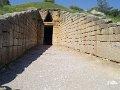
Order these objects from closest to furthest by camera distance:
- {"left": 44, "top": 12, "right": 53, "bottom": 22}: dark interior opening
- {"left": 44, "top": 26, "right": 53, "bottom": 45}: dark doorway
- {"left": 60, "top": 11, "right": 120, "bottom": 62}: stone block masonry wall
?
{"left": 60, "top": 11, "right": 120, "bottom": 62}: stone block masonry wall, {"left": 44, "top": 12, "right": 53, "bottom": 22}: dark interior opening, {"left": 44, "top": 26, "right": 53, "bottom": 45}: dark doorway

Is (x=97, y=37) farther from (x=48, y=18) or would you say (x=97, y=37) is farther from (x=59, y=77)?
(x=48, y=18)

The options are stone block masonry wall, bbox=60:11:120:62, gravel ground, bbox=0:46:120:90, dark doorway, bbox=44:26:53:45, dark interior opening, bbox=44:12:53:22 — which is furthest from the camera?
dark doorway, bbox=44:26:53:45

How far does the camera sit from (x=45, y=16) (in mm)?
27188

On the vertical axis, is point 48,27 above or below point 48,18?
below

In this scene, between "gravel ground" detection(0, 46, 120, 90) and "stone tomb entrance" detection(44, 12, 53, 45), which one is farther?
"stone tomb entrance" detection(44, 12, 53, 45)

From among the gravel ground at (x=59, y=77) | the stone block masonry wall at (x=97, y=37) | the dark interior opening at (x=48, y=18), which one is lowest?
the gravel ground at (x=59, y=77)

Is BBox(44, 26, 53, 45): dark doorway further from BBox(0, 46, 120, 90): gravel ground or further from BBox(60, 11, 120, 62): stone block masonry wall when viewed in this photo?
BBox(0, 46, 120, 90): gravel ground

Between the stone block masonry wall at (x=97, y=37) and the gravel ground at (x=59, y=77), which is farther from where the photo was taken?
the stone block masonry wall at (x=97, y=37)

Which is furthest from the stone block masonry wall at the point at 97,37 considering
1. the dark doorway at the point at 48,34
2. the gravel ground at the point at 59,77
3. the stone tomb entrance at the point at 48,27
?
the dark doorway at the point at 48,34

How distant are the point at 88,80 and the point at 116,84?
2.32 feet

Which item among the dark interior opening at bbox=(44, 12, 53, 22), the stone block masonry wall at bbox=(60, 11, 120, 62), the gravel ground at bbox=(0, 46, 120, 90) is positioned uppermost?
the dark interior opening at bbox=(44, 12, 53, 22)

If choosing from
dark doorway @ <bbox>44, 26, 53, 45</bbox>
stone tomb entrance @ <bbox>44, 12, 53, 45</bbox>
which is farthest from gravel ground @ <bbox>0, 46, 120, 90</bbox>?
dark doorway @ <bbox>44, 26, 53, 45</bbox>

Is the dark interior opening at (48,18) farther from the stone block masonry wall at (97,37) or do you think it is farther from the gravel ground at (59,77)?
the gravel ground at (59,77)

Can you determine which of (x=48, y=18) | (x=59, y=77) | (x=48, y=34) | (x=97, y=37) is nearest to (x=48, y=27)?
(x=48, y=18)
